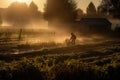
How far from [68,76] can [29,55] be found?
13.0 metres

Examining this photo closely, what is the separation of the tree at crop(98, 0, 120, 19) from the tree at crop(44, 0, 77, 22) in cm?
689

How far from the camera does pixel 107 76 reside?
64.6 ft

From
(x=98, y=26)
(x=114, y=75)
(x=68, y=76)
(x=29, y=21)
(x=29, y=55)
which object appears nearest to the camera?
(x=68, y=76)

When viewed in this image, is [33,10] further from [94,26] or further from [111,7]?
[94,26]

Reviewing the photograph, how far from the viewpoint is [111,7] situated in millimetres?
84312

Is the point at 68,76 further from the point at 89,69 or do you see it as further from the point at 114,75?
the point at 114,75

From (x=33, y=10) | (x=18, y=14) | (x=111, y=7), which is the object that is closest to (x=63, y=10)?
(x=111, y=7)

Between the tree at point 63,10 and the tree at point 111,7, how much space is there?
22.6 feet

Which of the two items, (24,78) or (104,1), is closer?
(24,78)

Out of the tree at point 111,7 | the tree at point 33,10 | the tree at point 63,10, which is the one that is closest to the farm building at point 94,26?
the tree at point 111,7

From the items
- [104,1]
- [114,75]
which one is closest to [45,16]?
[104,1]

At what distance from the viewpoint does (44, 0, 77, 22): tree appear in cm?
8512

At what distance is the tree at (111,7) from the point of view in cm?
8138

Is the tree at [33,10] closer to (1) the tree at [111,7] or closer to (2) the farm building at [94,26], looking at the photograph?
(1) the tree at [111,7]
